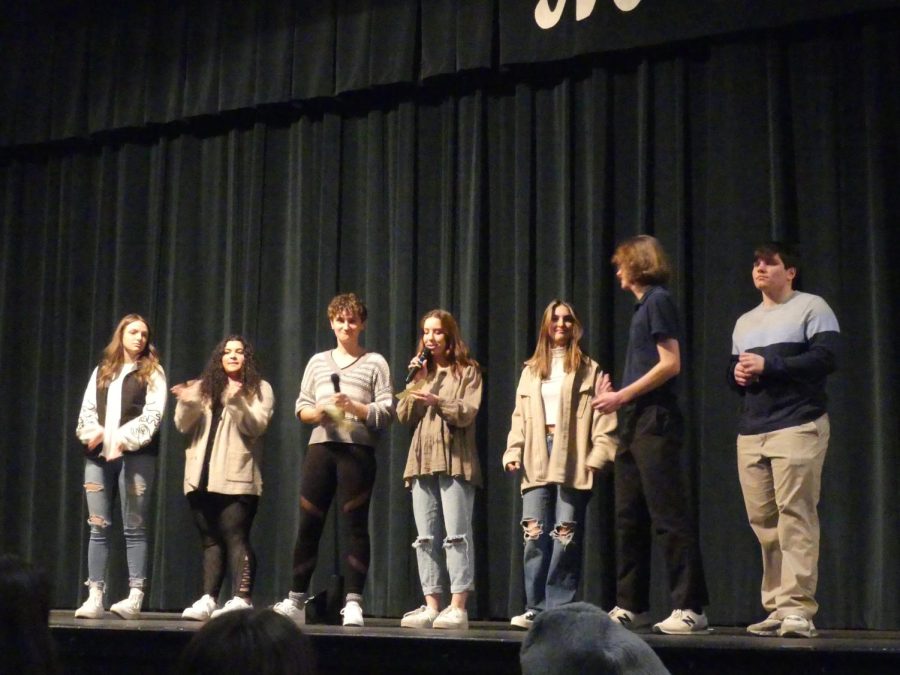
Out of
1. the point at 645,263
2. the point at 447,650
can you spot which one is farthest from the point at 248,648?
the point at 645,263

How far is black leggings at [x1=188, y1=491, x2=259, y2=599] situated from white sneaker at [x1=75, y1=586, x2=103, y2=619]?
0.51m

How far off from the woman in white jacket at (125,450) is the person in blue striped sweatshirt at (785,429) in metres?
2.57

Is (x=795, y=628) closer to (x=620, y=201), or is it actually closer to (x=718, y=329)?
(x=718, y=329)

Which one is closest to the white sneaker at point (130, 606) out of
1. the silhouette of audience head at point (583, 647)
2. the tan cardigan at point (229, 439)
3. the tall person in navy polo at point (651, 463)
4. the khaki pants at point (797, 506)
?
the tan cardigan at point (229, 439)

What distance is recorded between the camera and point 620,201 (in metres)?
5.80

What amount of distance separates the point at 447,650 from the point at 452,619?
23.4 inches

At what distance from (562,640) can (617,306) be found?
4144 mm

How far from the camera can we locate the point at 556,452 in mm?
4469

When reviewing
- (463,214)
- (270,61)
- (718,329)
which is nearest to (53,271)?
(270,61)

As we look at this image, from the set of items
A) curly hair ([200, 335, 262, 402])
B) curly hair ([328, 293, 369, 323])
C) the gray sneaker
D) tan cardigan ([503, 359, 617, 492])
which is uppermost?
curly hair ([328, 293, 369, 323])

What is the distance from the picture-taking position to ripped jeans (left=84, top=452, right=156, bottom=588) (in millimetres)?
5113

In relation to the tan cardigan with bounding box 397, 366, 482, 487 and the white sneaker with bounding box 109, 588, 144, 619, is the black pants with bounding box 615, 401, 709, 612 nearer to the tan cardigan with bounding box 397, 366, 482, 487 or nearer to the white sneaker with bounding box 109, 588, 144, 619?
the tan cardigan with bounding box 397, 366, 482, 487

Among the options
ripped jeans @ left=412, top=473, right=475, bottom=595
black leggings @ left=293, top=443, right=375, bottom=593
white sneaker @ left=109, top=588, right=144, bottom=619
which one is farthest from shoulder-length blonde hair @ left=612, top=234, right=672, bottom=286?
white sneaker @ left=109, top=588, right=144, bottom=619

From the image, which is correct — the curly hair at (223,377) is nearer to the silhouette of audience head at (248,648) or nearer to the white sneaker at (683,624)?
the white sneaker at (683,624)
